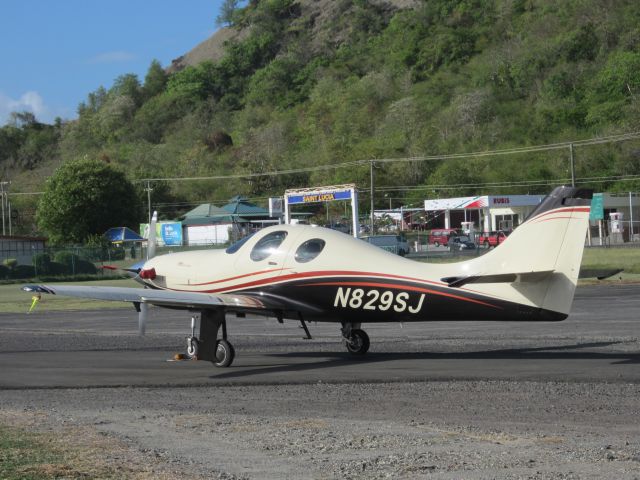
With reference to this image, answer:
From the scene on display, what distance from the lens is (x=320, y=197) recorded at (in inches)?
2413

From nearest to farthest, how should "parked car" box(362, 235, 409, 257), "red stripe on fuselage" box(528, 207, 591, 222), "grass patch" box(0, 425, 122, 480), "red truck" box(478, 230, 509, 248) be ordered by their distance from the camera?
"grass patch" box(0, 425, 122, 480) → "red stripe on fuselage" box(528, 207, 591, 222) → "parked car" box(362, 235, 409, 257) → "red truck" box(478, 230, 509, 248)

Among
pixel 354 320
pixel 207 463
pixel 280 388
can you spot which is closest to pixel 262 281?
pixel 354 320

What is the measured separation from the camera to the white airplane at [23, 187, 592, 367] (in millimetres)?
15758

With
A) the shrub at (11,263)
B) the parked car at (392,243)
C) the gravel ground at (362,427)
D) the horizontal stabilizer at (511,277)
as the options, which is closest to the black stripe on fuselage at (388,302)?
the horizontal stabilizer at (511,277)

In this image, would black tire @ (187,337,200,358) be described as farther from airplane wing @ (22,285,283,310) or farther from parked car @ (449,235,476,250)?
parked car @ (449,235,476,250)

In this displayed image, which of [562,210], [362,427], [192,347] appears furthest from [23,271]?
[362,427]

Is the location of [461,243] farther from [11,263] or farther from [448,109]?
[448,109]

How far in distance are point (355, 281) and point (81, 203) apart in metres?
84.1

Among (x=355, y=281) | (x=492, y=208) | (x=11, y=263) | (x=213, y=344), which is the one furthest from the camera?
(x=492, y=208)

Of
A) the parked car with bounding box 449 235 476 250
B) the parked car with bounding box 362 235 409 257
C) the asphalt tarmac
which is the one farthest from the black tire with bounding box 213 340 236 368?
the parked car with bounding box 449 235 476 250

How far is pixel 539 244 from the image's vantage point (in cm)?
1584

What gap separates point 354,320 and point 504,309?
2.99 metres

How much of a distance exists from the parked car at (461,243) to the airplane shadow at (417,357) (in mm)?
51102

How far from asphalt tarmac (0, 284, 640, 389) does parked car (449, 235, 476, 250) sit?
137ft
